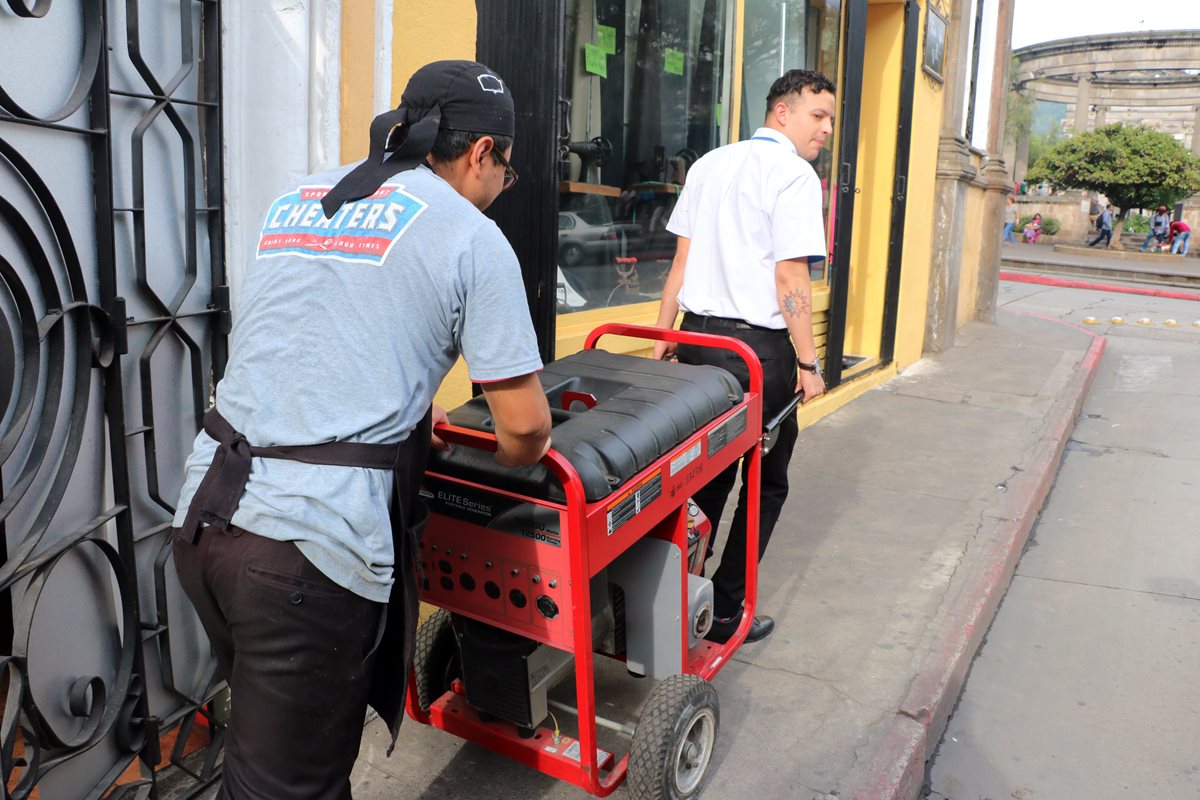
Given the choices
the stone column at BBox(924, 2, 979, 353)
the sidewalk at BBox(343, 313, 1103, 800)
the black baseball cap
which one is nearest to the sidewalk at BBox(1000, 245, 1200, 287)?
the stone column at BBox(924, 2, 979, 353)

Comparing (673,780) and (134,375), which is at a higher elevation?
(134,375)

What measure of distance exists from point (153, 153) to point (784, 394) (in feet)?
6.91

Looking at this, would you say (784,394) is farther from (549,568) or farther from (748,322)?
(549,568)

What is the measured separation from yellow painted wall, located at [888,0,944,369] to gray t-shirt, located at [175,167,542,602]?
7.32 metres

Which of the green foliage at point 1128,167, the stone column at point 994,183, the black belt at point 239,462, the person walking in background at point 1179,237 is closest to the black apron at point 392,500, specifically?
the black belt at point 239,462

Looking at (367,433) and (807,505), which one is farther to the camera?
A: (807,505)

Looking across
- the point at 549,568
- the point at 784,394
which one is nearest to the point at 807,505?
the point at 784,394

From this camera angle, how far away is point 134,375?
100 inches

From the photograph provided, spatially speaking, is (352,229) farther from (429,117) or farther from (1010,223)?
(1010,223)

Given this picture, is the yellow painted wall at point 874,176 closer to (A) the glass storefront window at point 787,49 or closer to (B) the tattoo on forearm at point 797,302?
(A) the glass storefront window at point 787,49

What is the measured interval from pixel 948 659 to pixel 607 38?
346 centimetres

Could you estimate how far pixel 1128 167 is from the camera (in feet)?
125

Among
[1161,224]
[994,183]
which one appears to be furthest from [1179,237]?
[994,183]

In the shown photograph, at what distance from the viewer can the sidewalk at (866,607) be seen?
2932mm
